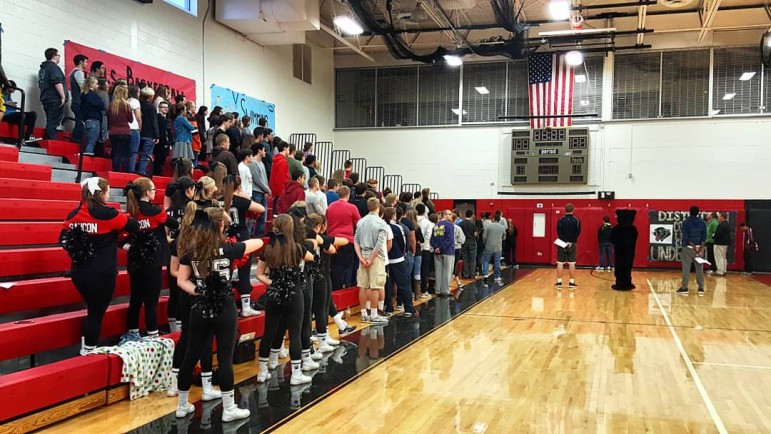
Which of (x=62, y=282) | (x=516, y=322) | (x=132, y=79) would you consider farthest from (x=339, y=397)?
(x=132, y=79)

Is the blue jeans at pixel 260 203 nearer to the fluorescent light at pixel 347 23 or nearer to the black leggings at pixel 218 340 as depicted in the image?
the black leggings at pixel 218 340

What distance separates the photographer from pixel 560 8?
12.9 m

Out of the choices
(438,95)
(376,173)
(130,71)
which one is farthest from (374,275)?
(438,95)

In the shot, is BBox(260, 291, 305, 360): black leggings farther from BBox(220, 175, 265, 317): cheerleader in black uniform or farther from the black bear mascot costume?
the black bear mascot costume

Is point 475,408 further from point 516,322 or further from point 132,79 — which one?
point 132,79

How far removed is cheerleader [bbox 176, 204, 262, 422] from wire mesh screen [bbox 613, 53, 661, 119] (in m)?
15.6

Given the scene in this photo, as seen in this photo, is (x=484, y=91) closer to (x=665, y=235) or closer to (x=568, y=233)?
(x=665, y=235)

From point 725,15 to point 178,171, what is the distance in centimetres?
1594

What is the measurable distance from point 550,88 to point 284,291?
1452cm

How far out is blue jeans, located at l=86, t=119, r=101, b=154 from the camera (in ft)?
25.5

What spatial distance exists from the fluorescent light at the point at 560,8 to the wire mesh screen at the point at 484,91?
4.29 m

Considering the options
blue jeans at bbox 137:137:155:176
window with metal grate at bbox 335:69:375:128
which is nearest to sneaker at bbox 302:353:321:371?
blue jeans at bbox 137:137:155:176

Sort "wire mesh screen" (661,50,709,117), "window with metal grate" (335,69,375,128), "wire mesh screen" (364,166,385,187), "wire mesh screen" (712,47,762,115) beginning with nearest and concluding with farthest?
"wire mesh screen" (712,47,762,115) < "wire mesh screen" (661,50,709,117) < "wire mesh screen" (364,166,385,187) < "window with metal grate" (335,69,375,128)

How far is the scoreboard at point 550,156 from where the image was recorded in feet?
55.7
